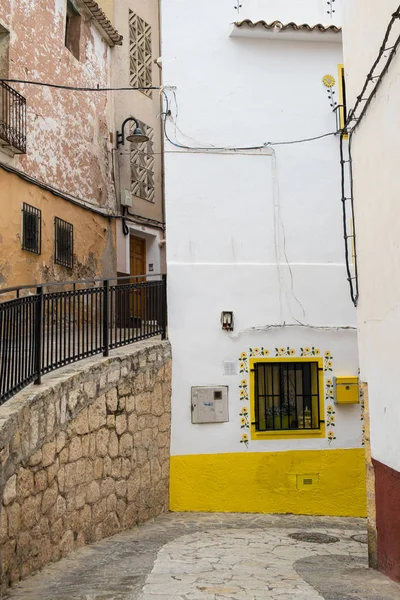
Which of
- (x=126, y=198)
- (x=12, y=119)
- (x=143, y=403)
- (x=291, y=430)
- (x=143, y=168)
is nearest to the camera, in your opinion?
(x=143, y=403)

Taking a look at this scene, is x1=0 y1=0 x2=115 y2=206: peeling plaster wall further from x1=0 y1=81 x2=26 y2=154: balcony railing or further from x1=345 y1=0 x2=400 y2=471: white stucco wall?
x1=345 y1=0 x2=400 y2=471: white stucco wall

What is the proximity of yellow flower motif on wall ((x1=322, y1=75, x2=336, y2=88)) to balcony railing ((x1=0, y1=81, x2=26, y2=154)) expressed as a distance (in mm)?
4928

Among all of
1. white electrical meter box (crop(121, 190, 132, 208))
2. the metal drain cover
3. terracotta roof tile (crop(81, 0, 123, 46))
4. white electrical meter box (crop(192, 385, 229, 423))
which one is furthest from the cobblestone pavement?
terracotta roof tile (crop(81, 0, 123, 46))

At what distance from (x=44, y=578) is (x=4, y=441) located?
1367 mm

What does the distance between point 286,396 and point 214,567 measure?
4.02 metres

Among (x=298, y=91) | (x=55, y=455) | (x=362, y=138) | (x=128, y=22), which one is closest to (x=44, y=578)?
(x=55, y=455)

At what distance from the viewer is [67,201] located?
12273mm

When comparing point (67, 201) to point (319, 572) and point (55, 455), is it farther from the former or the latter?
point (319, 572)

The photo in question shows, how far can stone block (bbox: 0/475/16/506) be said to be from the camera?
4.65 metres

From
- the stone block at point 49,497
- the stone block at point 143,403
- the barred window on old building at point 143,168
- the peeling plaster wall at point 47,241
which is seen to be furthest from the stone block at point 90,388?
the barred window on old building at point 143,168

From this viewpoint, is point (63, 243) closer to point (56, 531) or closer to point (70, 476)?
point (70, 476)

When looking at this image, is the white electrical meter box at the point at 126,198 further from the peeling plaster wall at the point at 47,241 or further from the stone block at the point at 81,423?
Answer: the stone block at the point at 81,423

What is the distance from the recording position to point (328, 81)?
32.3ft

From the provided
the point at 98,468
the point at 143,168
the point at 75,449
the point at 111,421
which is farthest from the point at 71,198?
the point at 75,449
